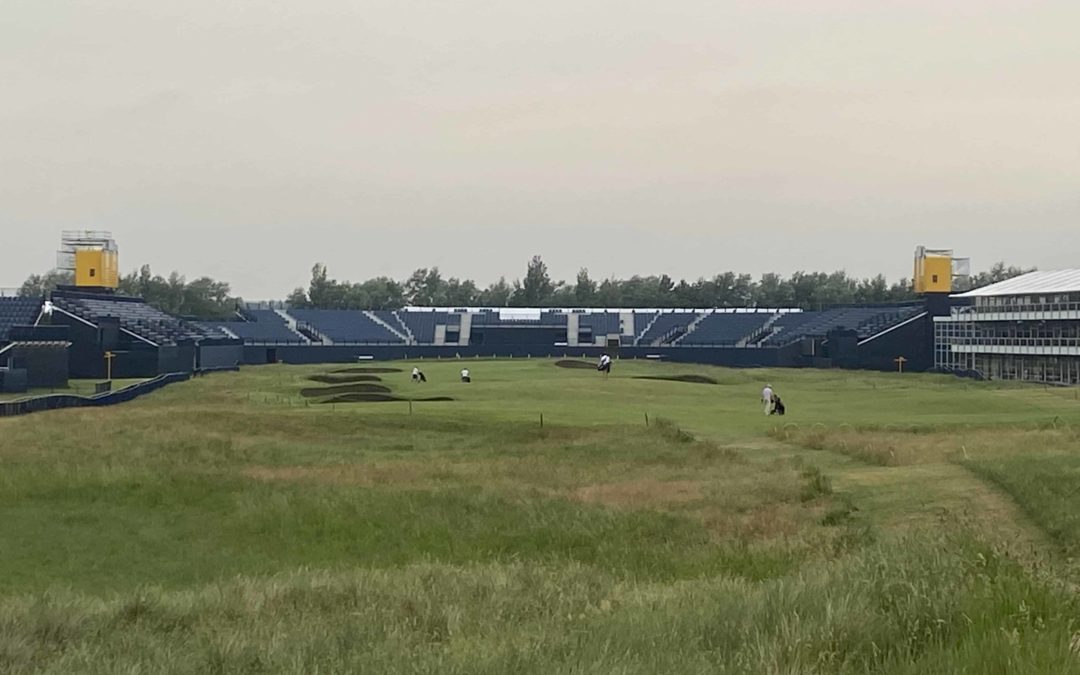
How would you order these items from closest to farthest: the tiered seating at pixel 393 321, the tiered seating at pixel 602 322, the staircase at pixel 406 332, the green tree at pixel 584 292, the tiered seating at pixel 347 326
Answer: the tiered seating at pixel 347 326 → the staircase at pixel 406 332 → the tiered seating at pixel 602 322 → the tiered seating at pixel 393 321 → the green tree at pixel 584 292

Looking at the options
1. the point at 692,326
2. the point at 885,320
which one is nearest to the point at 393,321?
the point at 692,326

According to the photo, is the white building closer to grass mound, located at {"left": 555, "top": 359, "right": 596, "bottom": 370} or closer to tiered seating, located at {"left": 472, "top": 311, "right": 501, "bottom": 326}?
grass mound, located at {"left": 555, "top": 359, "right": 596, "bottom": 370}

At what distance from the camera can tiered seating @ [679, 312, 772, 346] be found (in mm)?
116812

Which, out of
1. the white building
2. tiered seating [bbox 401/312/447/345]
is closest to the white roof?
the white building

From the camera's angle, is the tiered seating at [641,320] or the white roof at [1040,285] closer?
the white roof at [1040,285]

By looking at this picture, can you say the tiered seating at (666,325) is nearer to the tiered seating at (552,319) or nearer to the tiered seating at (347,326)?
the tiered seating at (552,319)

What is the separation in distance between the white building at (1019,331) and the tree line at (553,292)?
64.7 m

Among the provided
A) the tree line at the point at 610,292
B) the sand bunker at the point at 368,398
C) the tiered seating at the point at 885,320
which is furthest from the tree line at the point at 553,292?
the sand bunker at the point at 368,398

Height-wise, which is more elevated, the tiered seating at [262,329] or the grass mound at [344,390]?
the tiered seating at [262,329]

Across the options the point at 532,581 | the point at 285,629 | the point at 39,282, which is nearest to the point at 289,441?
the point at 532,581

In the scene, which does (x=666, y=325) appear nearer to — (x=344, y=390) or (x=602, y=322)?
(x=602, y=322)

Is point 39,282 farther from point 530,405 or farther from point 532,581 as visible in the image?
point 532,581

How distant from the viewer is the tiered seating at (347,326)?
120 metres

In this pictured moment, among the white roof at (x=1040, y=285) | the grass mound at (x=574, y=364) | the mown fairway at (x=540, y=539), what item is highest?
the white roof at (x=1040, y=285)
